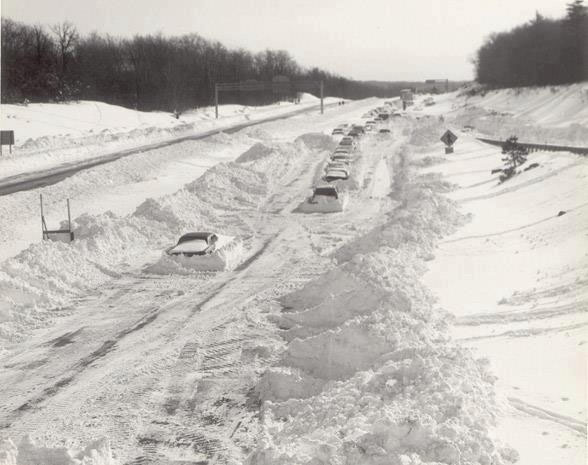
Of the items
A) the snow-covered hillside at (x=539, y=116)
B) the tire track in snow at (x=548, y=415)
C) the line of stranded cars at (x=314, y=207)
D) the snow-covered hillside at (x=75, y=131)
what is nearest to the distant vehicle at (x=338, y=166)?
the line of stranded cars at (x=314, y=207)

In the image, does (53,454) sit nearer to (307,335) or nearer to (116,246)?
(307,335)

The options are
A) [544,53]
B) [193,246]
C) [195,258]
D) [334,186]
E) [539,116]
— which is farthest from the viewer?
[544,53]

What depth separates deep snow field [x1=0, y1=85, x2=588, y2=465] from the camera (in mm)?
9211

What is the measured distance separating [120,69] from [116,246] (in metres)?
89.0

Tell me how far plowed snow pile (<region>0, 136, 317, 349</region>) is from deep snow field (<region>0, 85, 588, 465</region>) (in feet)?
0.28

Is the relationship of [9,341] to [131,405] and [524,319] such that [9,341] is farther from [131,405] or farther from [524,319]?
[524,319]

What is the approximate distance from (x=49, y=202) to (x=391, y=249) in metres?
18.2

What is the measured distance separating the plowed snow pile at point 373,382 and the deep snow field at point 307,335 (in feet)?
0.11

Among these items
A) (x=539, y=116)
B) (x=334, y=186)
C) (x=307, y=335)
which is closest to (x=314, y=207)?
(x=334, y=186)

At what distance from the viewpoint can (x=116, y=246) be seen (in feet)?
72.9

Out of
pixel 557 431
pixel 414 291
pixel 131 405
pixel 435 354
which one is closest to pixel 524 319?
pixel 414 291

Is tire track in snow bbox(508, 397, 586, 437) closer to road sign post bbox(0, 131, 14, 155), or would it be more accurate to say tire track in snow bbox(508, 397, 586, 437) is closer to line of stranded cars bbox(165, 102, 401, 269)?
line of stranded cars bbox(165, 102, 401, 269)

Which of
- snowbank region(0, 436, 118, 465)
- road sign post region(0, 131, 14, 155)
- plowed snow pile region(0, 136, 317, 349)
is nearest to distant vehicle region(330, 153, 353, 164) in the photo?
plowed snow pile region(0, 136, 317, 349)

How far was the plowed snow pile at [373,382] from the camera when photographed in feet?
27.4
